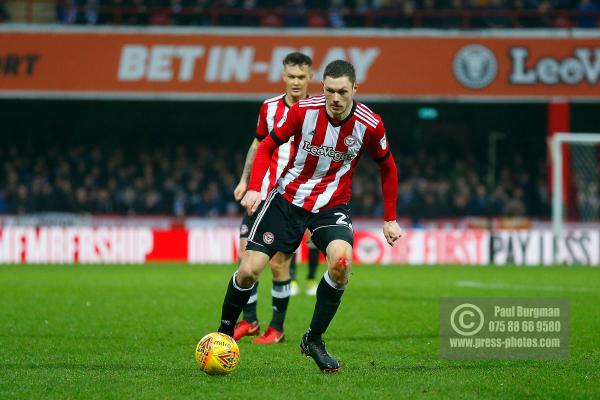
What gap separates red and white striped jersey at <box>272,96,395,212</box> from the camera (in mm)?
7102

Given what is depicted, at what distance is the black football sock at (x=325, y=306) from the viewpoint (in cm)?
709

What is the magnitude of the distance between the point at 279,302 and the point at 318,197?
1.83m

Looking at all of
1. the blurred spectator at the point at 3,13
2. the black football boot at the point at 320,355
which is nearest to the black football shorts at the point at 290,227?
the black football boot at the point at 320,355

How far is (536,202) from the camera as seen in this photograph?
83.6 feet

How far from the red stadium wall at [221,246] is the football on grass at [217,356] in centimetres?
1486

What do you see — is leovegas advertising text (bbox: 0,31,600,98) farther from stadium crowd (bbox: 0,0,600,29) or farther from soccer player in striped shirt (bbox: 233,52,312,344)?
soccer player in striped shirt (bbox: 233,52,312,344)

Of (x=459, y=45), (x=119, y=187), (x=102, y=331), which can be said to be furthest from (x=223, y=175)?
(x=102, y=331)

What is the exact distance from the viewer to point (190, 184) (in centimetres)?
2494

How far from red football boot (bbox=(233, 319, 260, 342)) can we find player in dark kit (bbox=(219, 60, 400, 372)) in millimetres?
1626

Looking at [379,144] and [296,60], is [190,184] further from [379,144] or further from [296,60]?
[379,144]

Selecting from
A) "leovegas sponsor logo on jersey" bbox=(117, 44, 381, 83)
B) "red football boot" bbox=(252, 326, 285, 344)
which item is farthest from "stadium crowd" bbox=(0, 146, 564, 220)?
"red football boot" bbox=(252, 326, 285, 344)

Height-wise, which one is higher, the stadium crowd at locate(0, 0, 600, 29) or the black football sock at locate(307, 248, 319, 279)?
the stadium crowd at locate(0, 0, 600, 29)

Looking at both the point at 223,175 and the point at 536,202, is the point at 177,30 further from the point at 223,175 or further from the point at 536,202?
the point at 536,202

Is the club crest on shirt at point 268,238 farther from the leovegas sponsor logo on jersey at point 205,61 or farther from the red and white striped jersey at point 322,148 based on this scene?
the leovegas sponsor logo on jersey at point 205,61
